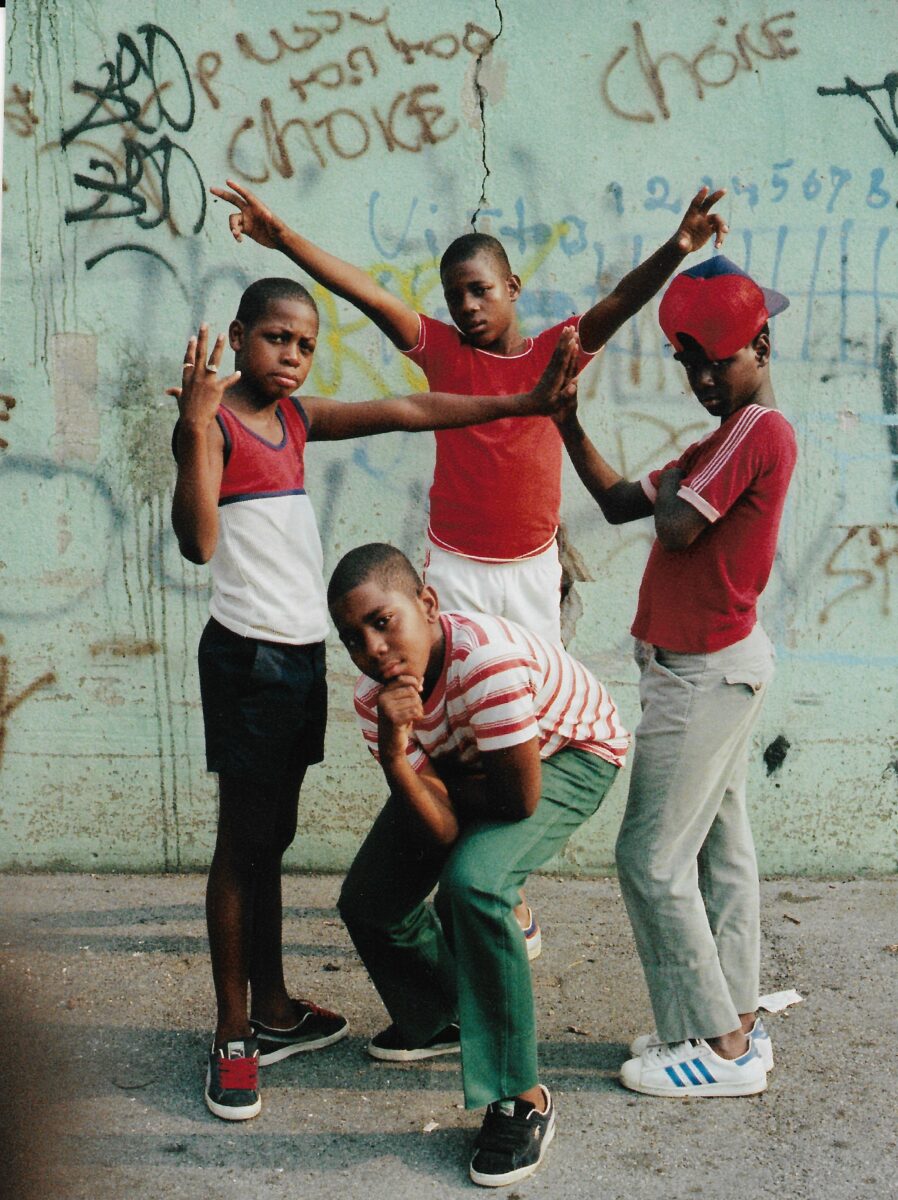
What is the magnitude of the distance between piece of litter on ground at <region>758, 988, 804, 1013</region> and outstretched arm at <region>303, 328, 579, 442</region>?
1.63 m

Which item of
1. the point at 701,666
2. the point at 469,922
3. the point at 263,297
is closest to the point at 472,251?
the point at 263,297

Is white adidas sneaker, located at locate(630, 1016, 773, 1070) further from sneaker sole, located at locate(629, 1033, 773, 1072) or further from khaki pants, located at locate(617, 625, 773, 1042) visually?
khaki pants, located at locate(617, 625, 773, 1042)

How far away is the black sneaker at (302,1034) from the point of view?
10.4 feet

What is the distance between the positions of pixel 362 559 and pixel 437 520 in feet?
2.89

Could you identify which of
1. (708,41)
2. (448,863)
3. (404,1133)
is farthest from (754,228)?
(404,1133)

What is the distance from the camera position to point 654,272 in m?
3.30

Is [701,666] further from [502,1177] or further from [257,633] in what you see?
[502,1177]

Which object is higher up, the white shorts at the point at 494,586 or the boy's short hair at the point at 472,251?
the boy's short hair at the point at 472,251

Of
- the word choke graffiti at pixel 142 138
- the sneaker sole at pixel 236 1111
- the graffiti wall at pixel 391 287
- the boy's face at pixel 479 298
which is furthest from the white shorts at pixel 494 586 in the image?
the word choke graffiti at pixel 142 138

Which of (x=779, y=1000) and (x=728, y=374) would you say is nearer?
(x=728, y=374)

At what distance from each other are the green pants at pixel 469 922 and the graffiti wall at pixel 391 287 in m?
1.31

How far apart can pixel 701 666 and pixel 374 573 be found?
77cm

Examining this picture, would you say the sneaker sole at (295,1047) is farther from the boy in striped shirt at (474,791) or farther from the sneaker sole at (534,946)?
the sneaker sole at (534,946)

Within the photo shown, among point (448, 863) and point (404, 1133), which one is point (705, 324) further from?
point (404, 1133)
